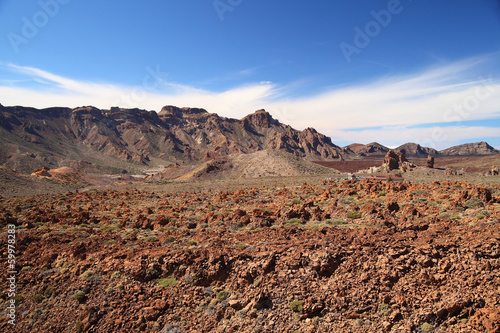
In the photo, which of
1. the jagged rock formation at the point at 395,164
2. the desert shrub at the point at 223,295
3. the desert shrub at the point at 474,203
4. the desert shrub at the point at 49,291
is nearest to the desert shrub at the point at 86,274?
the desert shrub at the point at 49,291

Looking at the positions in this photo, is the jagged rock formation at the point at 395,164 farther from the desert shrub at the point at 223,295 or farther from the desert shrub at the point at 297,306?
the desert shrub at the point at 223,295

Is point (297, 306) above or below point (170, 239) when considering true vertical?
below

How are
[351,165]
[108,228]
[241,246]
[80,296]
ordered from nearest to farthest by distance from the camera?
[80,296], [241,246], [108,228], [351,165]

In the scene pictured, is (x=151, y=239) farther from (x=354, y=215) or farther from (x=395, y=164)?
(x=395, y=164)

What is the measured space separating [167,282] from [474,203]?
14930 millimetres

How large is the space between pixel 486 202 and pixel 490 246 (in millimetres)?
7027

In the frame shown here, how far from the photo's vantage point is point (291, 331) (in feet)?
25.5

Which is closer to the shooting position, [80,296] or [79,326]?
[79,326]

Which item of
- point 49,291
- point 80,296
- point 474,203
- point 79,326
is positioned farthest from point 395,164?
point 49,291

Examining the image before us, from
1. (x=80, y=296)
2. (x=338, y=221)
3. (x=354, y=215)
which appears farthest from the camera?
(x=354, y=215)

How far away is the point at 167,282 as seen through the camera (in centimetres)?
964

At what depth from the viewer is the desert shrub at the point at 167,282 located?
9525mm

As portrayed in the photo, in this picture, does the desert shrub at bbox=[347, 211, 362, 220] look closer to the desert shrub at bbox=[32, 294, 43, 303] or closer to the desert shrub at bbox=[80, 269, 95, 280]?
the desert shrub at bbox=[80, 269, 95, 280]

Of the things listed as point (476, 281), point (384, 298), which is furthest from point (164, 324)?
point (476, 281)
